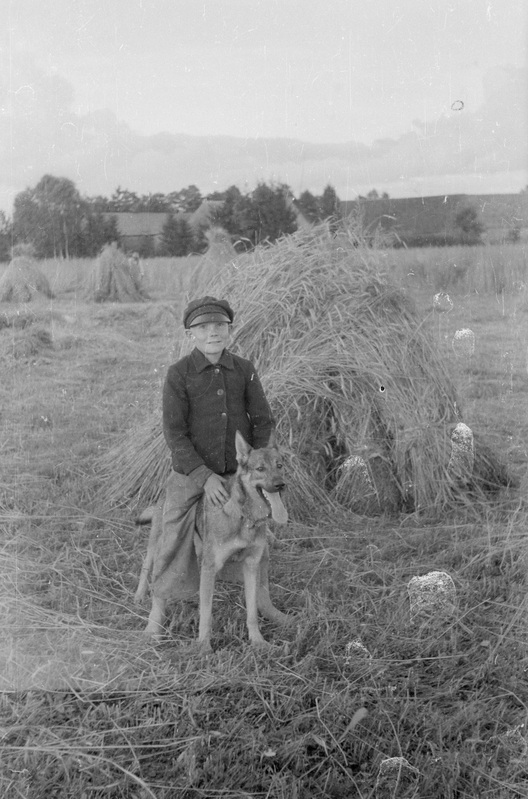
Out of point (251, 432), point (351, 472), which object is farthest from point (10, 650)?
point (351, 472)

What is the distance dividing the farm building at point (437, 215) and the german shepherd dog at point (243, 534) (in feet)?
8.23

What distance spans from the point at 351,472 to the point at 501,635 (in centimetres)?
206

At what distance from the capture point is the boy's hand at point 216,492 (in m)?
3.79

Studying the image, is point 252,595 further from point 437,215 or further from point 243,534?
point 437,215

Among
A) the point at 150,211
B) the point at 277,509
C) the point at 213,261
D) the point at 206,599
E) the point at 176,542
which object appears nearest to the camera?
the point at 277,509

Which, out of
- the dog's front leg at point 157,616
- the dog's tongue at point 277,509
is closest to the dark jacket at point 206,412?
the dog's tongue at point 277,509

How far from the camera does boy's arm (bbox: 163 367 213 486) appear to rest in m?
3.83

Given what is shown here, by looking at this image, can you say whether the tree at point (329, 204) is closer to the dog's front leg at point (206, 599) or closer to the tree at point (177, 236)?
the tree at point (177, 236)

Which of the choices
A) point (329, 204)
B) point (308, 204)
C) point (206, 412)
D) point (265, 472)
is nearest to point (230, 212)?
point (308, 204)

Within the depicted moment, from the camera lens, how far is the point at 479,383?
7.02 metres

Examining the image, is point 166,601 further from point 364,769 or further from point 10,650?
point 364,769

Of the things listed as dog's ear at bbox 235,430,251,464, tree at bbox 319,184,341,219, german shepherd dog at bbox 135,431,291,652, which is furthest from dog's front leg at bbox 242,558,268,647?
tree at bbox 319,184,341,219

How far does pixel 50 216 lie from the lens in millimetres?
5887

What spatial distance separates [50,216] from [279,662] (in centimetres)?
392
